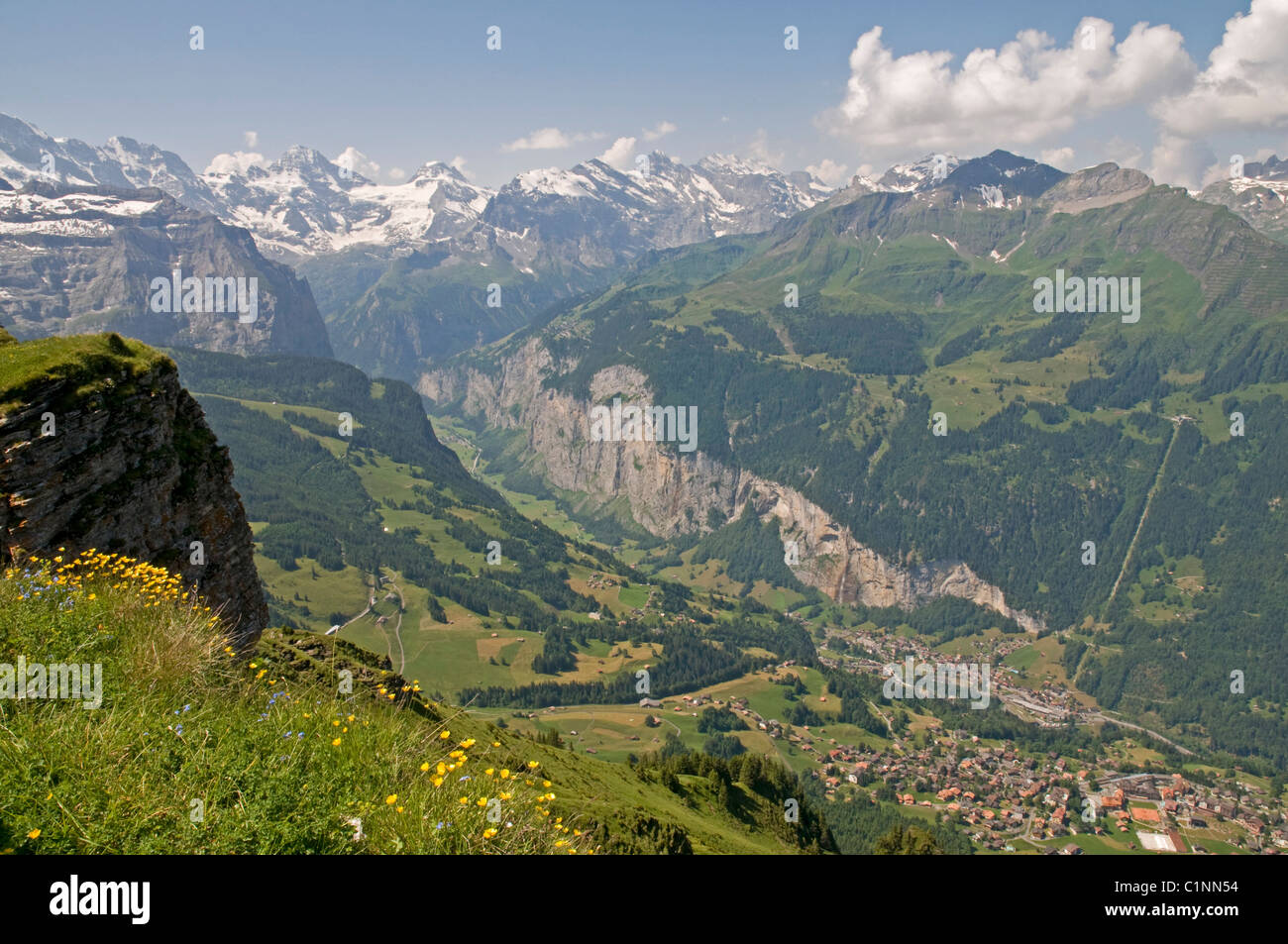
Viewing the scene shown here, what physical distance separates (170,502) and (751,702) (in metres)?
149

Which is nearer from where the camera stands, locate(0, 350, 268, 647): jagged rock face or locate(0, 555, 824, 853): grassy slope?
locate(0, 555, 824, 853): grassy slope

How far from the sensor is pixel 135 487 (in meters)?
27.2

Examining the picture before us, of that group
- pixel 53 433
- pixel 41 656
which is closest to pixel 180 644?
pixel 41 656

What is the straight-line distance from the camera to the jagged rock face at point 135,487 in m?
22.8

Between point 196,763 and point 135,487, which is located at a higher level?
point 135,487

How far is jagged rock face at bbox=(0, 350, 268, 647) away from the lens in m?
22.8

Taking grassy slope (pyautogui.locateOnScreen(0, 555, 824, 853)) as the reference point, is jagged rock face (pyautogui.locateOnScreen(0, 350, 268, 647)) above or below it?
above

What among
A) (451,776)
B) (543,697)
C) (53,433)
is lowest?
(543,697)

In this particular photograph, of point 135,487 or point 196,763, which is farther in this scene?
point 135,487

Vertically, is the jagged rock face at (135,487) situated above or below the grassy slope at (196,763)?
above

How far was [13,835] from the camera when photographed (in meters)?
6.93

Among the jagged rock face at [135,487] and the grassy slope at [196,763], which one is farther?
the jagged rock face at [135,487]
